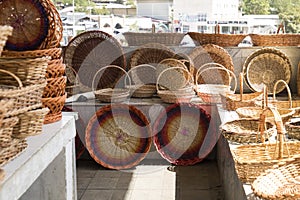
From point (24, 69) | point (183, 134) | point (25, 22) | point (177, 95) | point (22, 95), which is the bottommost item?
point (183, 134)

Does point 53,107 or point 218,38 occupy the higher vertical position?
point 218,38

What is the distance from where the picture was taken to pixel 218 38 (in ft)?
17.3

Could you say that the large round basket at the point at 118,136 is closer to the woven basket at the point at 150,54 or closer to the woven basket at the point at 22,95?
the woven basket at the point at 150,54

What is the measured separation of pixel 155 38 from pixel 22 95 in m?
3.67

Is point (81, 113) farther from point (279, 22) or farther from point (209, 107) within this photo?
point (279, 22)

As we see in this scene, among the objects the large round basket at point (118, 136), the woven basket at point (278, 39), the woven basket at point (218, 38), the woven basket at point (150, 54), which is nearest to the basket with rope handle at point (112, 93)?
the large round basket at point (118, 136)

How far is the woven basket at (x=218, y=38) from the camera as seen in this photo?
5250 mm

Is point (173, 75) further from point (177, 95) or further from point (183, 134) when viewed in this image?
point (183, 134)

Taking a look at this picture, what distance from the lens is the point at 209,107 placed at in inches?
183

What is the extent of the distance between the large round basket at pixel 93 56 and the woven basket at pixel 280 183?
3.17 meters

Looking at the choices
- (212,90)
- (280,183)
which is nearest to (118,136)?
(212,90)

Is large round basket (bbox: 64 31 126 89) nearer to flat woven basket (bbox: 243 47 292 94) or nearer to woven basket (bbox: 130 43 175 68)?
woven basket (bbox: 130 43 175 68)

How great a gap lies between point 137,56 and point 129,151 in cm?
135

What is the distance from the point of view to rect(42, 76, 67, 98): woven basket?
2.47 metres
